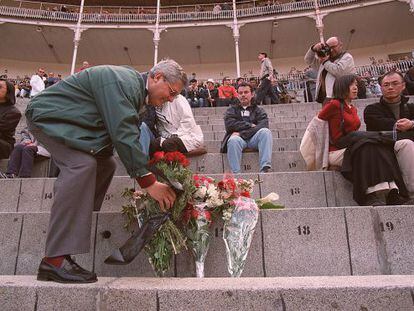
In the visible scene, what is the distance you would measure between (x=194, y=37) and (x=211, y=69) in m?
2.83

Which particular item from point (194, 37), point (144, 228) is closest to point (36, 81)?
point (194, 37)

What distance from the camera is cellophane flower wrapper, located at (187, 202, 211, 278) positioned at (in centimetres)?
229

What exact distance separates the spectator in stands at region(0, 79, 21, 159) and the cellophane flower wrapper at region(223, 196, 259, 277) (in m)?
3.75

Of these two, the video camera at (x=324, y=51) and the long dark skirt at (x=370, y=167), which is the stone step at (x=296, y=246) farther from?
the video camera at (x=324, y=51)

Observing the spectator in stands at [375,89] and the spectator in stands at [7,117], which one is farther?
the spectator in stands at [375,89]

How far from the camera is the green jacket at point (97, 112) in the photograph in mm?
1971

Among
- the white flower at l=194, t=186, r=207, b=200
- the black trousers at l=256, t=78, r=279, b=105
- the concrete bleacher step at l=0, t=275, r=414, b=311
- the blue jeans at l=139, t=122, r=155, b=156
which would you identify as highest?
the black trousers at l=256, t=78, r=279, b=105

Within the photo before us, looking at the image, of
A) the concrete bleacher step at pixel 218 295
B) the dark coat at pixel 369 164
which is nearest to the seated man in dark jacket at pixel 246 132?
the dark coat at pixel 369 164

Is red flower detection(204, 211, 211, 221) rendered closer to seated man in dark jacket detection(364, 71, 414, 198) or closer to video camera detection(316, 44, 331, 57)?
seated man in dark jacket detection(364, 71, 414, 198)

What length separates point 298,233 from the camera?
2.56 meters

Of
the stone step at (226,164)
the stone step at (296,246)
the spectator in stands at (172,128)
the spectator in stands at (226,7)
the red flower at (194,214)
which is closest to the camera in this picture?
the red flower at (194,214)

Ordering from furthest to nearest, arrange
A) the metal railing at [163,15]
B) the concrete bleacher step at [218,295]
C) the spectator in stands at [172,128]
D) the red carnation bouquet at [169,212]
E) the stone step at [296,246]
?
1. the metal railing at [163,15]
2. the spectator in stands at [172,128]
3. the stone step at [296,246]
4. the red carnation bouquet at [169,212]
5. the concrete bleacher step at [218,295]

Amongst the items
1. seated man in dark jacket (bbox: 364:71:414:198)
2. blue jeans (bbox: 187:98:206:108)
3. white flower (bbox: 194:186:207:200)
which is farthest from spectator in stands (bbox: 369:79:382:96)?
white flower (bbox: 194:186:207:200)

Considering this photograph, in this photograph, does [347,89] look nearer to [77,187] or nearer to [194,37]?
[77,187]
